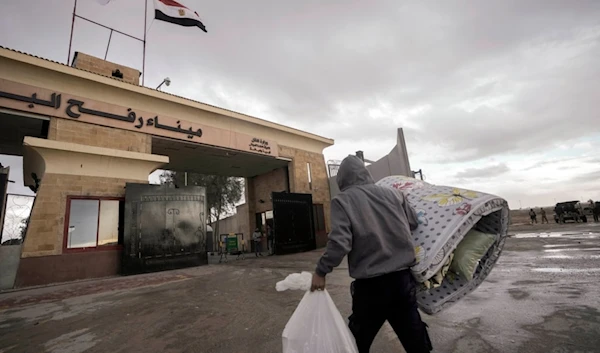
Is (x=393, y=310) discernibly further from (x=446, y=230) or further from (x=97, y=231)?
(x=97, y=231)

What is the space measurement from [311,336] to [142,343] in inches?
76.8

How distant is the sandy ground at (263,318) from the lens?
2.02 meters

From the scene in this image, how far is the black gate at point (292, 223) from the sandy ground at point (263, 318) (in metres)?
6.86

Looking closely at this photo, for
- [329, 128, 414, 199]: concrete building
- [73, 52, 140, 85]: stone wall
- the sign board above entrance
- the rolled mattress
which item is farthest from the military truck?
[73, 52, 140, 85]: stone wall

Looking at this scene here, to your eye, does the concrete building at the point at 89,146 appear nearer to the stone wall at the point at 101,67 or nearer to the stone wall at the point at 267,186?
the stone wall at the point at 101,67

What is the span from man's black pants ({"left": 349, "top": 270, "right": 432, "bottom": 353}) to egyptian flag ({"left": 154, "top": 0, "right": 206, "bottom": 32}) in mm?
13389

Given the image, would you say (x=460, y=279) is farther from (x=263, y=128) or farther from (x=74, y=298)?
(x=263, y=128)

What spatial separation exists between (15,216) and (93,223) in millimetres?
3663

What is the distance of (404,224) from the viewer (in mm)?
1473

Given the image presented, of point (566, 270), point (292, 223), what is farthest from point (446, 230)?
point (292, 223)

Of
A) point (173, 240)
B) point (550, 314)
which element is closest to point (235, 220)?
point (173, 240)

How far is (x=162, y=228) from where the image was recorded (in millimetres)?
8562

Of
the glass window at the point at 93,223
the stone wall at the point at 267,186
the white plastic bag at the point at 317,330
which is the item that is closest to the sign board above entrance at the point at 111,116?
the glass window at the point at 93,223

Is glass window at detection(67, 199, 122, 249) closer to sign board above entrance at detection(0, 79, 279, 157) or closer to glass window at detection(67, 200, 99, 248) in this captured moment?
glass window at detection(67, 200, 99, 248)
